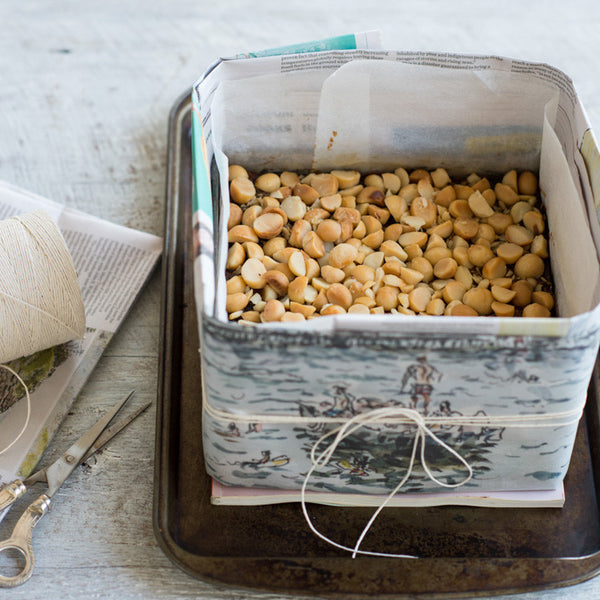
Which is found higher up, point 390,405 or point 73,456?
point 390,405

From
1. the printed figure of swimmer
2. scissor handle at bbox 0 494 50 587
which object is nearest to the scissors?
scissor handle at bbox 0 494 50 587

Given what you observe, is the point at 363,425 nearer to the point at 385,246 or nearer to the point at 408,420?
the point at 408,420

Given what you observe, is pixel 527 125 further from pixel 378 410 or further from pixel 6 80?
pixel 6 80

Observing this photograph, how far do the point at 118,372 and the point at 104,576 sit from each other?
181 millimetres

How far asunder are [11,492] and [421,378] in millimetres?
325

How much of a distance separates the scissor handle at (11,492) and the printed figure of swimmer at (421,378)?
0.31m

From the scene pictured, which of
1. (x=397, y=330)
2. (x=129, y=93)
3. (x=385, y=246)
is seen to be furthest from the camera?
(x=129, y=93)

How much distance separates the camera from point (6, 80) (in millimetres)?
896

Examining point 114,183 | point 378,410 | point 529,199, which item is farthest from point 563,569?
point 114,183

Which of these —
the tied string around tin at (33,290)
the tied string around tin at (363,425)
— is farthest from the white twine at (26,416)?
the tied string around tin at (363,425)

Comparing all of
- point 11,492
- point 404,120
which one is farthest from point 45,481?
point 404,120

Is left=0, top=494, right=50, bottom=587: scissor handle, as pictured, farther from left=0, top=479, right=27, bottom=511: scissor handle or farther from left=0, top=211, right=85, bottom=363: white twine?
left=0, top=211, right=85, bottom=363: white twine

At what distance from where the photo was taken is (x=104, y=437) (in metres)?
0.61

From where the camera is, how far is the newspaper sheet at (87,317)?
62 centimetres
